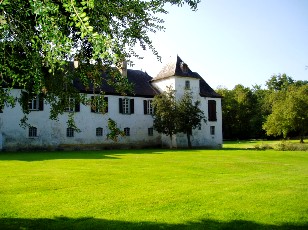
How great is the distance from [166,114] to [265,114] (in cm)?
4938

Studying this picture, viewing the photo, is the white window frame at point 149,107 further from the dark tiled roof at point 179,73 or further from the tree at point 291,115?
the tree at point 291,115

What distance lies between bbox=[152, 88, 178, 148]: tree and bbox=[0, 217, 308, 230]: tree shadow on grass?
Answer: 28.8 m

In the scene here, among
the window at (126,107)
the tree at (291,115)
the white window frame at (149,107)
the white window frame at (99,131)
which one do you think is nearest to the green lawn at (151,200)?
the white window frame at (99,131)

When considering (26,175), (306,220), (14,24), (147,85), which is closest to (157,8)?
(14,24)

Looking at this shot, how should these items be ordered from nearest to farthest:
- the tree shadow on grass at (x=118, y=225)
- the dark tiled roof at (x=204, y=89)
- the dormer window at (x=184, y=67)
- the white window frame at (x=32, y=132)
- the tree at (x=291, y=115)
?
the tree shadow on grass at (x=118, y=225)
the white window frame at (x=32, y=132)
the dormer window at (x=184, y=67)
the dark tiled roof at (x=204, y=89)
the tree at (x=291, y=115)

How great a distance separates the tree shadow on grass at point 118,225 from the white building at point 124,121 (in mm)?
24370

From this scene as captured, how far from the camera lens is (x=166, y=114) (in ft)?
120

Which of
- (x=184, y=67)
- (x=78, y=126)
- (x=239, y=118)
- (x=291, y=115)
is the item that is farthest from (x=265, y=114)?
(x=78, y=126)

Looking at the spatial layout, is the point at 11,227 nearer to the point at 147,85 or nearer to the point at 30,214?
the point at 30,214

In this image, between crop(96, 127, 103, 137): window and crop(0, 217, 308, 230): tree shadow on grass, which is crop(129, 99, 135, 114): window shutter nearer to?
crop(96, 127, 103, 137): window

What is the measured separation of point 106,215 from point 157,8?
5.15 metres

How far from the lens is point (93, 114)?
37062 millimetres

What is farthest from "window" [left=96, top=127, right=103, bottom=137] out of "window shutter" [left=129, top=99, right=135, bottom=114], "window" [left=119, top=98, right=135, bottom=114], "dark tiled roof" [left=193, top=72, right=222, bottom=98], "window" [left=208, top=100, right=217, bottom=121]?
"window" [left=208, top=100, right=217, bottom=121]

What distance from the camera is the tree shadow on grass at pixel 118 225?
736 cm
